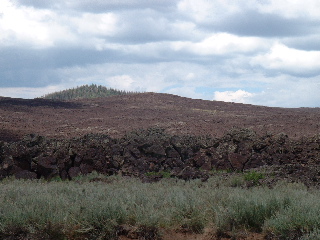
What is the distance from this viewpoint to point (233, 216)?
7539 mm

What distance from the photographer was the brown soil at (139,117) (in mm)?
31114

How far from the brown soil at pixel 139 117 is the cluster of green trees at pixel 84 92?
44.6 feet

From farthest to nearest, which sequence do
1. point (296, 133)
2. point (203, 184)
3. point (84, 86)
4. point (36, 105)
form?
point (84, 86), point (36, 105), point (296, 133), point (203, 184)

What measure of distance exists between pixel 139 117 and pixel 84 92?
30231 mm

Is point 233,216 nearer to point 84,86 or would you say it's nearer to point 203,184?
point 203,184

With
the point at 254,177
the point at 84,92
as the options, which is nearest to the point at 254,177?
the point at 254,177

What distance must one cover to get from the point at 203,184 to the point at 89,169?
525 cm

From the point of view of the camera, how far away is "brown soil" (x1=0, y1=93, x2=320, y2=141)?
102 ft

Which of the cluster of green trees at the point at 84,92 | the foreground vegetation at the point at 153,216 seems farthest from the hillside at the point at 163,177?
the cluster of green trees at the point at 84,92

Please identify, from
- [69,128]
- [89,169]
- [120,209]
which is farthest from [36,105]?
[120,209]

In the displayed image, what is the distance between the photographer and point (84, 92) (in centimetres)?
6838

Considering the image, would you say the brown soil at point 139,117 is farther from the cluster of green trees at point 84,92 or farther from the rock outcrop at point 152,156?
the cluster of green trees at point 84,92

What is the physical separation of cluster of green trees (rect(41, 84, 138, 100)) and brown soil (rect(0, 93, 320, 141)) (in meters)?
Answer: 13.6

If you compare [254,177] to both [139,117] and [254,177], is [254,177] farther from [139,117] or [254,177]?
[139,117]
